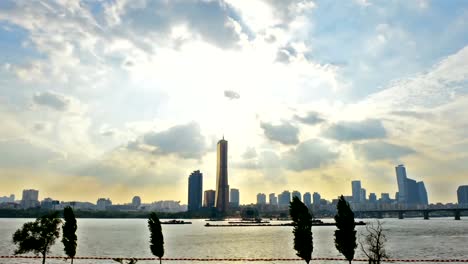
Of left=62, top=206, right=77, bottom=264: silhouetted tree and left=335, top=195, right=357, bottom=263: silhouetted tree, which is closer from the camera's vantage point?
left=335, top=195, right=357, bottom=263: silhouetted tree

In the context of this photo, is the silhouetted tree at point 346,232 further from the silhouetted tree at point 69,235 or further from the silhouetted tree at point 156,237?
the silhouetted tree at point 69,235

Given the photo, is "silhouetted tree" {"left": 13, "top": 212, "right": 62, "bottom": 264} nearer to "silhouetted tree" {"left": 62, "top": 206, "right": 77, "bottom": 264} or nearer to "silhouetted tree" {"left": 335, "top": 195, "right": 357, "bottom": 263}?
"silhouetted tree" {"left": 62, "top": 206, "right": 77, "bottom": 264}

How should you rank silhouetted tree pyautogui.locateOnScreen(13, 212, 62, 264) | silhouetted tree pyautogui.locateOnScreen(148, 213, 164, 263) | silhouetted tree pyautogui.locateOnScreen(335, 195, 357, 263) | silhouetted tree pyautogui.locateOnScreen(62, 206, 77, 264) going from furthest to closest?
1. silhouetted tree pyautogui.locateOnScreen(62, 206, 77, 264)
2. silhouetted tree pyautogui.locateOnScreen(13, 212, 62, 264)
3. silhouetted tree pyautogui.locateOnScreen(148, 213, 164, 263)
4. silhouetted tree pyautogui.locateOnScreen(335, 195, 357, 263)

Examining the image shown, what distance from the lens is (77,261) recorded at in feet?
310

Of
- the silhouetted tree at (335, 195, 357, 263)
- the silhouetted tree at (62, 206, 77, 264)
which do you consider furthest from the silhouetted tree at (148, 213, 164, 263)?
the silhouetted tree at (335, 195, 357, 263)

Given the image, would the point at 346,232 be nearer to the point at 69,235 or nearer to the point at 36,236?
the point at 69,235

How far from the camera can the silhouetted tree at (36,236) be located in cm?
6681

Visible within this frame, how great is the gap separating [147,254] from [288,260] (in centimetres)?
4186

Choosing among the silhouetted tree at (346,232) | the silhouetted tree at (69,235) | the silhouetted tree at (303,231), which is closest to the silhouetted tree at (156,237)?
the silhouetted tree at (69,235)

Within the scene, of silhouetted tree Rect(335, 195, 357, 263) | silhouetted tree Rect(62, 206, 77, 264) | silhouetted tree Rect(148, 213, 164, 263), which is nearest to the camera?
silhouetted tree Rect(335, 195, 357, 263)

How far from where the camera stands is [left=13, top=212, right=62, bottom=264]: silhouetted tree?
66812 millimetres


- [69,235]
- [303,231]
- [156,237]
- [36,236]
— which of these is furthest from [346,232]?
[36,236]

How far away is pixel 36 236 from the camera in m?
67.9

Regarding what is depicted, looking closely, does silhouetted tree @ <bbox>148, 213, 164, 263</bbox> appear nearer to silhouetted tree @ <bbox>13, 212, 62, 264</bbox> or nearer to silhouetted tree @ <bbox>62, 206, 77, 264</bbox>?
silhouetted tree @ <bbox>62, 206, 77, 264</bbox>
